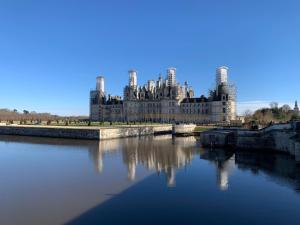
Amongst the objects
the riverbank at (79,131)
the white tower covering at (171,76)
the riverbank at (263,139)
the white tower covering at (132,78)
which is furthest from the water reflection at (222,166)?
the white tower covering at (132,78)

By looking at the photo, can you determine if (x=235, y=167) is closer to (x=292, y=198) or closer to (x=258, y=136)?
(x=292, y=198)

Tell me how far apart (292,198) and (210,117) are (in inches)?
2843

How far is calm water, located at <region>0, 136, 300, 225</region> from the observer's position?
10.9 meters

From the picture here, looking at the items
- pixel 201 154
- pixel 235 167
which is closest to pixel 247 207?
pixel 235 167

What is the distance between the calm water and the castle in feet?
Answer: 202

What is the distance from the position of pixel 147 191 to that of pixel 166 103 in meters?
78.8

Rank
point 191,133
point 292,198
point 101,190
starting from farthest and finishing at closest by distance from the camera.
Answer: point 191,133 < point 101,190 < point 292,198

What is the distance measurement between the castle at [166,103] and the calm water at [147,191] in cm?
6155

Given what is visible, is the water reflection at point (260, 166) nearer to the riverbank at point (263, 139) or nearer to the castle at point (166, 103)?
the riverbank at point (263, 139)

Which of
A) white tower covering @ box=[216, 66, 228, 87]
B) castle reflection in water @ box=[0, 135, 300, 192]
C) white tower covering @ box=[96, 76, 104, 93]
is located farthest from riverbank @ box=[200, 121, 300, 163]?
white tower covering @ box=[96, 76, 104, 93]

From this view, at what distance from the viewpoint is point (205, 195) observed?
13.8 metres

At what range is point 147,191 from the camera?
14211 mm

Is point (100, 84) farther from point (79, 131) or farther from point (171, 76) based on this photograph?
point (79, 131)

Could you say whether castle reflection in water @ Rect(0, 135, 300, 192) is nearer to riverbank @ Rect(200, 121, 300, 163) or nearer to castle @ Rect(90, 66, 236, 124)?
riverbank @ Rect(200, 121, 300, 163)
